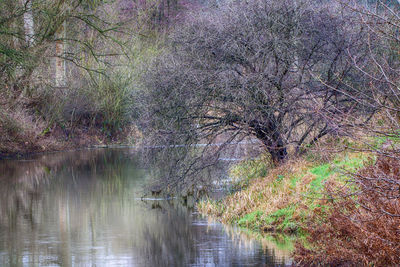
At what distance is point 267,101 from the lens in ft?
47.0

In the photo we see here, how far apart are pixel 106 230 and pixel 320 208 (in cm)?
452

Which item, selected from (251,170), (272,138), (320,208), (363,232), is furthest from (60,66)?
(363,232)

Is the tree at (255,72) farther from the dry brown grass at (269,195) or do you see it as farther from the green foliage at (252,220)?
the green foliage at (252,220)

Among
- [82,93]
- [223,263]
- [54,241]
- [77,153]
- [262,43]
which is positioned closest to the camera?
[223,263]

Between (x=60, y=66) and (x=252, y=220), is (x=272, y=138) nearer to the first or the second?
(x=252, y=220)

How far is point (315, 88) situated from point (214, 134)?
272cm

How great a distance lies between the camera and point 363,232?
8.42 metres

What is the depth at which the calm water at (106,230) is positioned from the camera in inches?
408

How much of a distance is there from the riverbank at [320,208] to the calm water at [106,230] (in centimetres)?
61

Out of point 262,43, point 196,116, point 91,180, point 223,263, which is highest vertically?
point 262,43

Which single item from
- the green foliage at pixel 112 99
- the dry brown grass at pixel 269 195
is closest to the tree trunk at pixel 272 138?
the dry brown grass at pixel 269 195

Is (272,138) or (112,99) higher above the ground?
(112,99)

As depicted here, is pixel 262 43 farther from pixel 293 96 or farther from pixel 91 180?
pixel 91 180

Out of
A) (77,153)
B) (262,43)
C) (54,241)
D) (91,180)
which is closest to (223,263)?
(54,241)
